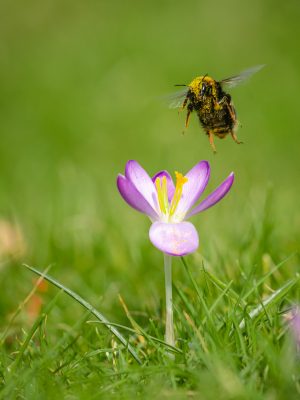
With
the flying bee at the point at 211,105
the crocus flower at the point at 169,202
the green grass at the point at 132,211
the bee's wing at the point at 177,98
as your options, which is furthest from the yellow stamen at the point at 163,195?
the bee's wing at the point at 177,98

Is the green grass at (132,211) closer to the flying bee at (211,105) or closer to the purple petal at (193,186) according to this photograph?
the purple petal at (193,186)

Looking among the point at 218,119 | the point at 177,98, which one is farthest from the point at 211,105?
the point at 177,98

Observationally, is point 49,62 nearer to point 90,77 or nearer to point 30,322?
point 90,77

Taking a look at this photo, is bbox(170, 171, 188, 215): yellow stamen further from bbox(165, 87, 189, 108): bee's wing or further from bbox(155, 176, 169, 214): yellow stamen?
bbox(165, 87, 189, 108): bee's wing

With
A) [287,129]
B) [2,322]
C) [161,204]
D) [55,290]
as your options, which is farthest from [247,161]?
[161,204]

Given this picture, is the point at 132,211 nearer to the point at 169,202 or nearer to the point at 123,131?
the point at 123,131

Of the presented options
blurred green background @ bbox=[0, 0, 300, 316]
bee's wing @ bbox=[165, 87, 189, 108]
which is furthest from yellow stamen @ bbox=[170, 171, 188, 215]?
blurred green background @ bbox=[0, 0, 300, 316]

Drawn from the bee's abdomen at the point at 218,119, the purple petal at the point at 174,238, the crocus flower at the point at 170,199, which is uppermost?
the bee's abdomen at the point at 218,119
